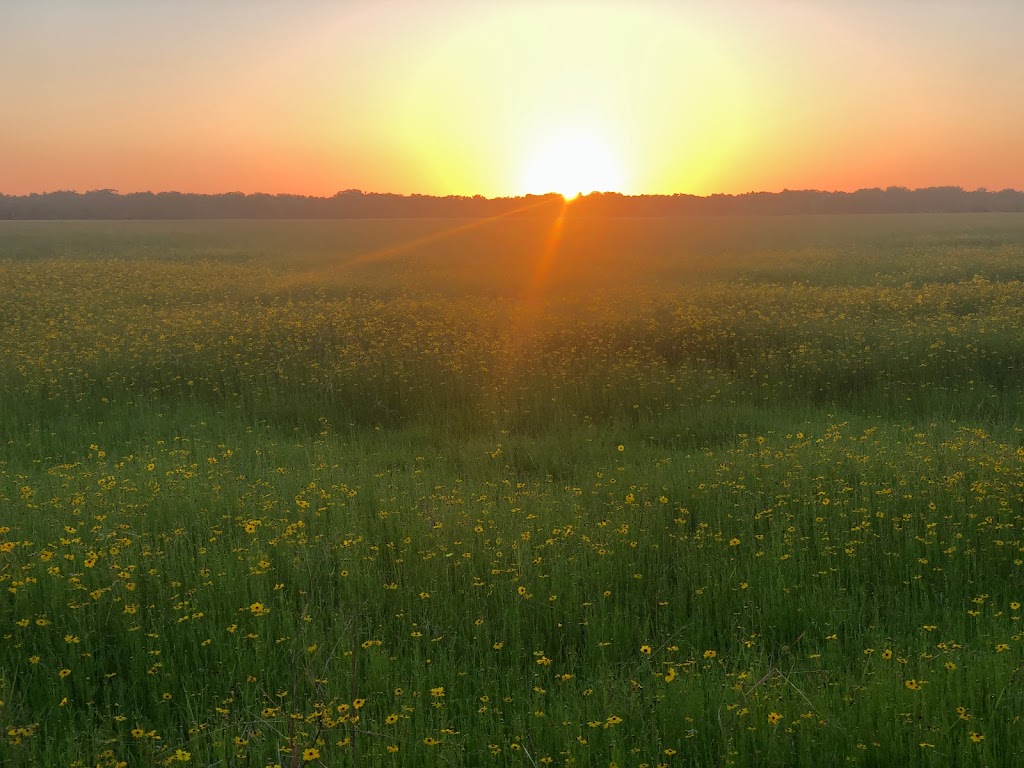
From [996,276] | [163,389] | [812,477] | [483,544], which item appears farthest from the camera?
[996,276]

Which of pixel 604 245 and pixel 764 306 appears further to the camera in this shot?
pixel 604 245

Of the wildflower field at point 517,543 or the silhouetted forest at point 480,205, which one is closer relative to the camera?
the wildflower field at point 517,543

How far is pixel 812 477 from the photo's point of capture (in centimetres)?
825

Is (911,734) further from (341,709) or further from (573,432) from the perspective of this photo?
(573,432)

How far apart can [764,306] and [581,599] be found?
15.0 meters

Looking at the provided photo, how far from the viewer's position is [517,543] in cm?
663

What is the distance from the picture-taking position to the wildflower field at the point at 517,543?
4305 mm

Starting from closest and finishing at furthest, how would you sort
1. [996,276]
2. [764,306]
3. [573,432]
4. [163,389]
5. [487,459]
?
[487,459]
[573,432]
[163,389]
[764,306]
[996,276]

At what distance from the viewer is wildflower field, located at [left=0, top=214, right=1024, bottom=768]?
4305 millimetres

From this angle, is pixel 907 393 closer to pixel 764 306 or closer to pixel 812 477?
pixel 812 477

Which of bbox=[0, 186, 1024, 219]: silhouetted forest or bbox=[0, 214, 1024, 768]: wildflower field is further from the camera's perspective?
bbox=[0, 186, 1024, 219]: silhouetted forest

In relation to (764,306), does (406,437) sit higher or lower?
lower

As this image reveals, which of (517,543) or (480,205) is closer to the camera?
(517,543)

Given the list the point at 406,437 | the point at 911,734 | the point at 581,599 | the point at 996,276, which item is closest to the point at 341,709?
the point at 581,599
